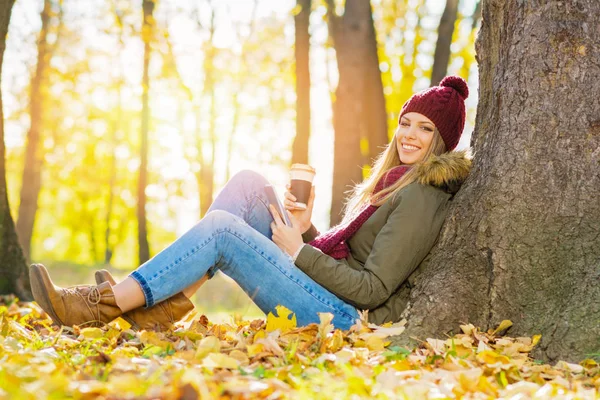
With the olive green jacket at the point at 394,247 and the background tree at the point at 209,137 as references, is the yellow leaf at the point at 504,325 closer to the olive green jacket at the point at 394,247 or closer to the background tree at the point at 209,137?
the olive green jacket at the point at 394,247

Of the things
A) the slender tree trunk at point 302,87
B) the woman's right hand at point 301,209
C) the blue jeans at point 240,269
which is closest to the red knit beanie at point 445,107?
the woman's right hand at point 301,209

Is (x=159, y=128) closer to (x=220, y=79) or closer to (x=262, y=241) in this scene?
(x=220, y=79)

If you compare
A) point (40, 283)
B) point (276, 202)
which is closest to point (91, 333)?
point (40, 283)

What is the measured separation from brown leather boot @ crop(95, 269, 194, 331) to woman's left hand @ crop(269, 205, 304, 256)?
0.57 metres

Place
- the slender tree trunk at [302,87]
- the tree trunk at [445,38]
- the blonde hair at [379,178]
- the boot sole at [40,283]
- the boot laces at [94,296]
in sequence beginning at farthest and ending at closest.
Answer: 1. the slender tree trunk at [302,87]
2. the tree trunk at [445,38]
3. the blonde hair at [379,178]
4. the boot laces at [94,296]
5. the boot sole at [40,283]

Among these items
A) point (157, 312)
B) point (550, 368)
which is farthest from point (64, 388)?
point (550, 368)

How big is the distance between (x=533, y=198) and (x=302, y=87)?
248 inches

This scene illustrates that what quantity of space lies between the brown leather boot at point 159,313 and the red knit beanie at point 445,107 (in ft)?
5.40

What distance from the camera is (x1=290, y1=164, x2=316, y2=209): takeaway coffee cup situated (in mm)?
3237

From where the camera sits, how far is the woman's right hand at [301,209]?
3.34 metres

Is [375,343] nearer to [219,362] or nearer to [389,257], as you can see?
[389,257]

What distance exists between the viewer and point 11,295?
16.6ft

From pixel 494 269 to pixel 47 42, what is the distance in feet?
41.7

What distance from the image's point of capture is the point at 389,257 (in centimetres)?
301
